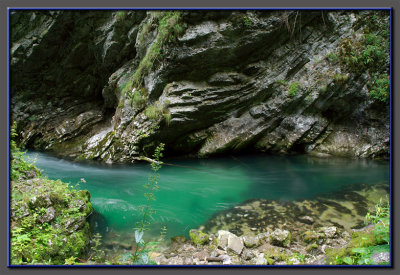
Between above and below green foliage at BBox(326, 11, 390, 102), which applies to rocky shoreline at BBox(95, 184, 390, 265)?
below

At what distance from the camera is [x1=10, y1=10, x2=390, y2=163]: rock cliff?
6.92 meters

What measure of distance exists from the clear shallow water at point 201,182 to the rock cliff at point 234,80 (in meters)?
0.94

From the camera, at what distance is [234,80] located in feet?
25.8

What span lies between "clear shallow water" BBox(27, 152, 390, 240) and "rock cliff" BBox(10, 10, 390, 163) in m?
0.94

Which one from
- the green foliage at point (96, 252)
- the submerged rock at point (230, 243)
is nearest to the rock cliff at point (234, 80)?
the green foliage at point (96, 252)

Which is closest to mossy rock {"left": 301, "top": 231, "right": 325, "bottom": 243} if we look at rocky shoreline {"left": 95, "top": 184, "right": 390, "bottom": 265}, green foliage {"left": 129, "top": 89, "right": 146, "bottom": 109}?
rocky shoreline {"left": 95, "top": 184, "right": 390, "bottom": 265}

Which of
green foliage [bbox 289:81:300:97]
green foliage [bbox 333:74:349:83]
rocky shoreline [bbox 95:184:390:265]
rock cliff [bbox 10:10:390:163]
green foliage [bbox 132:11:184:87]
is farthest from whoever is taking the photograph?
green foliage [bbox 289:81:300:97]

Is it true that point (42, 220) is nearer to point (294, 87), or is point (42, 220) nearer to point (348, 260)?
point (348, 260)

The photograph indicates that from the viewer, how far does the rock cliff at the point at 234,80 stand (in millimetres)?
6922

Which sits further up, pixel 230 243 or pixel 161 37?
pixel 161 37

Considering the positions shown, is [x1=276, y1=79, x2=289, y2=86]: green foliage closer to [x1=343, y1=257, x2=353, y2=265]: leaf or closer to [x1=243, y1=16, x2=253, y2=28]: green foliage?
[x1=243, y1=16, x2=253, y2=28]: green foliage

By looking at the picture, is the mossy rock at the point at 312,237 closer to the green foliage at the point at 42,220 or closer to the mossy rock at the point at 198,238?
the mossy rock at the point at 198,238

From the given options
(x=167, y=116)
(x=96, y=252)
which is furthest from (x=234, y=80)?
(x=96, y=252)

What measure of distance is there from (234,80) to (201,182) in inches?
157
